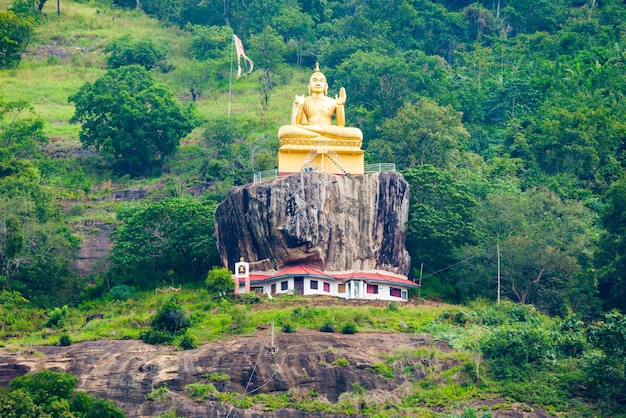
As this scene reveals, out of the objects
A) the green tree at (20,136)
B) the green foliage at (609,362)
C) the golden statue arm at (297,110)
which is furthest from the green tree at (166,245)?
the green foliage at (609,362)

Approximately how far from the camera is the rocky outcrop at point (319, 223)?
5847 centimetres

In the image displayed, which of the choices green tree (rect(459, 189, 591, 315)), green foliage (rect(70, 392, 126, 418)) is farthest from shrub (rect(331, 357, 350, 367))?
green tree (rect(459, 189, 591, 315))

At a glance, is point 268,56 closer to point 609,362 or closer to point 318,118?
point 318,118

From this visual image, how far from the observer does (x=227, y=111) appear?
80562 mm

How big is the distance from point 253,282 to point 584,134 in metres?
19.3

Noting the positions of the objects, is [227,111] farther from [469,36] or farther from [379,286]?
[379,286]

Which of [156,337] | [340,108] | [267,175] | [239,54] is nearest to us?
[156,337]

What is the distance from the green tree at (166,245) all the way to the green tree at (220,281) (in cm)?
358

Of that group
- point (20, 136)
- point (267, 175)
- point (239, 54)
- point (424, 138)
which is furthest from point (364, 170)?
point (20, 136)

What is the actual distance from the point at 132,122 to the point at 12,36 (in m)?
16.0

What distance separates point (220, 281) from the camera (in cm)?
5684

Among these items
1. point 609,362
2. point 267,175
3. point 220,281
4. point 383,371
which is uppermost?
point 267,175

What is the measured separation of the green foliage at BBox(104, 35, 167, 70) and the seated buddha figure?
2116 centimetres

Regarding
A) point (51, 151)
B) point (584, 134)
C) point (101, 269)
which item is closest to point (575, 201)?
point (584, 134)
